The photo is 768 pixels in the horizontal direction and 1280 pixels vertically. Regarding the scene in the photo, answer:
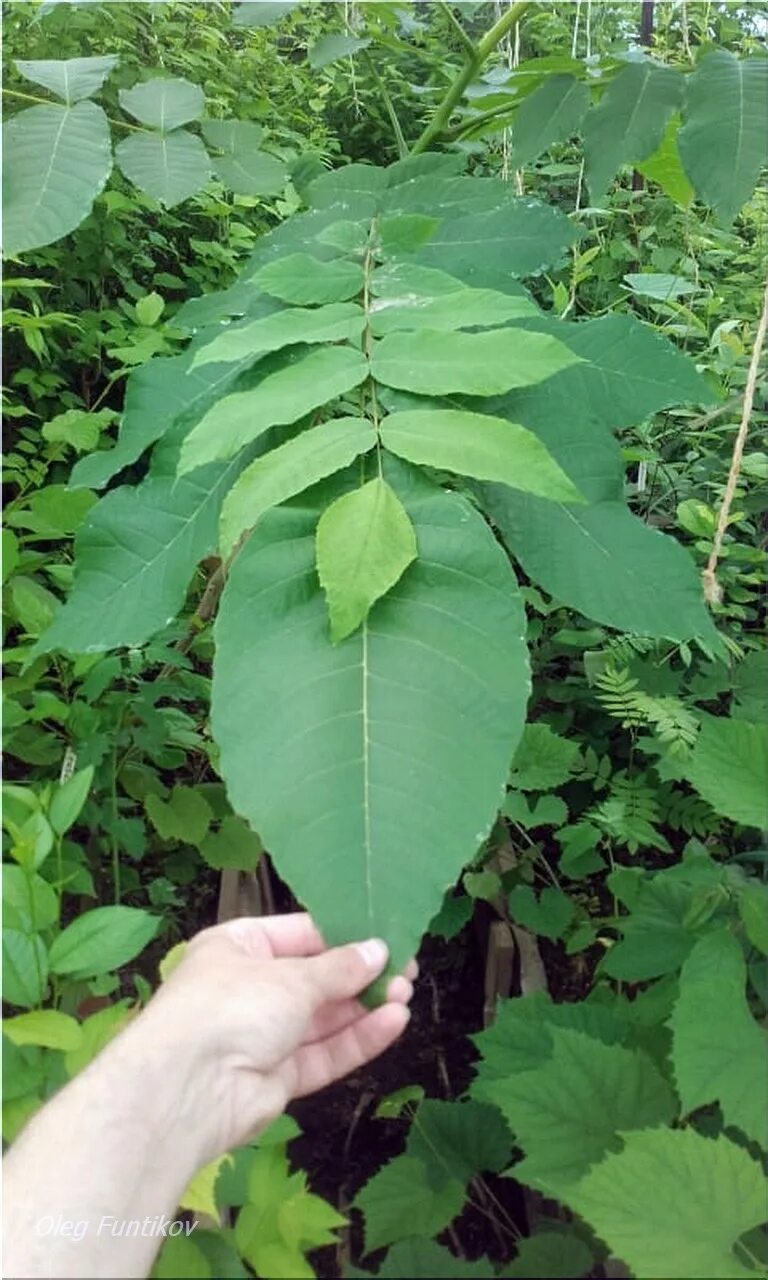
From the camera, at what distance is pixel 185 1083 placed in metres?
0.54

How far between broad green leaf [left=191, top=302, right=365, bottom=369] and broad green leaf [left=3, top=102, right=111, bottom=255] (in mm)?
235

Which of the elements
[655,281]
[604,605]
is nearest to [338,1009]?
[604,605]

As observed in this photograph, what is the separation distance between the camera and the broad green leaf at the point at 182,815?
1.08 m

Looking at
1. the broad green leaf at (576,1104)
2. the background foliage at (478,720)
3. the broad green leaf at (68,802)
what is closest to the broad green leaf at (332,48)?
the background foliage at (478,720)

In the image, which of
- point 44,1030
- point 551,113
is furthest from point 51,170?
point 44,1030

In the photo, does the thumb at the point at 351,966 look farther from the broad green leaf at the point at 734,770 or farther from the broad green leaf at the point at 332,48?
the broad green leaf at the point at 332,48

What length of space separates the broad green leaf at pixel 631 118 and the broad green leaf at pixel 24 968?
2.67 ft

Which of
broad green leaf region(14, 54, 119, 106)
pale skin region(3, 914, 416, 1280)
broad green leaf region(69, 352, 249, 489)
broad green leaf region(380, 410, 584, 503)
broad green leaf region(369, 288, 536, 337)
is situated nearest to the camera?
pale skin region(3, 914, 416, 1280)

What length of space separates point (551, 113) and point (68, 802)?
833mm

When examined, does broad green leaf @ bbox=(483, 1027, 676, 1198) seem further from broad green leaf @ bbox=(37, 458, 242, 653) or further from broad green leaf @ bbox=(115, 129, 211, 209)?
broad green leaf @ bbox=(115, 129, 211, 209)

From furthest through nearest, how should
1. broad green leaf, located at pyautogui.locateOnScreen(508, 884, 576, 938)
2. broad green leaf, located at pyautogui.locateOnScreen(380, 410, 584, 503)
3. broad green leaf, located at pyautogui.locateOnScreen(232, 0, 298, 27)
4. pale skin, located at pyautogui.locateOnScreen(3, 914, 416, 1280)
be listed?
1. broad green leaf, located at pyautogui.locateOnScreen(508, 884, 576, 938)
2. broad green leaf, located at pyautogui.locateOnScreen(232, 0, 298, 27)
3. broad green leaf, located at pyautogui.locateOnScreen(380, 410, 584, 503)
4. pale skin, located at pyautogui.locateOnScreen(3, 914, 416, 1280)

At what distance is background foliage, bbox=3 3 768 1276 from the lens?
0.56 metres

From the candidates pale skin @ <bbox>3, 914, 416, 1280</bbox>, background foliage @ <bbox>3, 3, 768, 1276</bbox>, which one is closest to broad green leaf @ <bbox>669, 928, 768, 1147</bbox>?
background foliage @ <bbox>3, 3, 768, 1276</bbox>

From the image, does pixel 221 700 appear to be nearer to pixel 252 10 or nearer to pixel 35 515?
pixel 35 515
